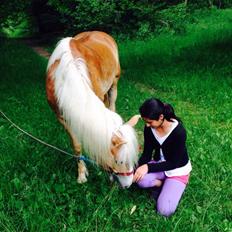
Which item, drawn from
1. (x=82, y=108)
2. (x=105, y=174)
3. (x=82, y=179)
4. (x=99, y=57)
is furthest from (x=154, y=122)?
(x=99, y=57)

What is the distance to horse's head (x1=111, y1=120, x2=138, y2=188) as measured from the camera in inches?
159

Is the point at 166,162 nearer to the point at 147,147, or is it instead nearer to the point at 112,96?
the point at 147,147

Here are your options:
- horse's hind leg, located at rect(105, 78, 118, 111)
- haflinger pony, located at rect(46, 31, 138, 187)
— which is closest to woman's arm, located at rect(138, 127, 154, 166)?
haflinger pony, located at rect(46, 31, 138, 187)

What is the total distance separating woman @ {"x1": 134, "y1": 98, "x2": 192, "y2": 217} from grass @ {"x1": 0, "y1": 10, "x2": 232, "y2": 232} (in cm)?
14

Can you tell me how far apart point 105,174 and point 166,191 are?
81 cm

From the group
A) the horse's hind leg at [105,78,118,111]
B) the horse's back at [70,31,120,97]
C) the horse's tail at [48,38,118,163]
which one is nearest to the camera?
the horse's tail at [48,38,118,163]

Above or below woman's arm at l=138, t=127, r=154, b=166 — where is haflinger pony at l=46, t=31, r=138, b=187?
above

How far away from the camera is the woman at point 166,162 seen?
449 cm

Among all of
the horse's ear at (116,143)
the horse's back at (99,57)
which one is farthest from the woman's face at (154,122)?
the horse's back at (99,57)

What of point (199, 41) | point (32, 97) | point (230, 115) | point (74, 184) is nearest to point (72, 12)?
point (199, 41)

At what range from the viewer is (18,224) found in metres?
4.21

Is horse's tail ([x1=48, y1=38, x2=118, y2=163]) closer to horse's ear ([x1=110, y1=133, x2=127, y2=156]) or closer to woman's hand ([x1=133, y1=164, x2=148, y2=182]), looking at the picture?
horse's ear ([x1=110, y1=133, x2=127, y2=156])

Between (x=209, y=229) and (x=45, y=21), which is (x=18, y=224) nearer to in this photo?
(x=209, y=229)

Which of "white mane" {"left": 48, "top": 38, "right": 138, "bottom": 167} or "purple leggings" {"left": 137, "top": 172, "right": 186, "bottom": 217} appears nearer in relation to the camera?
"white mane" {"left": 48, "top": 38, "right": 138, "bottom": 167}
